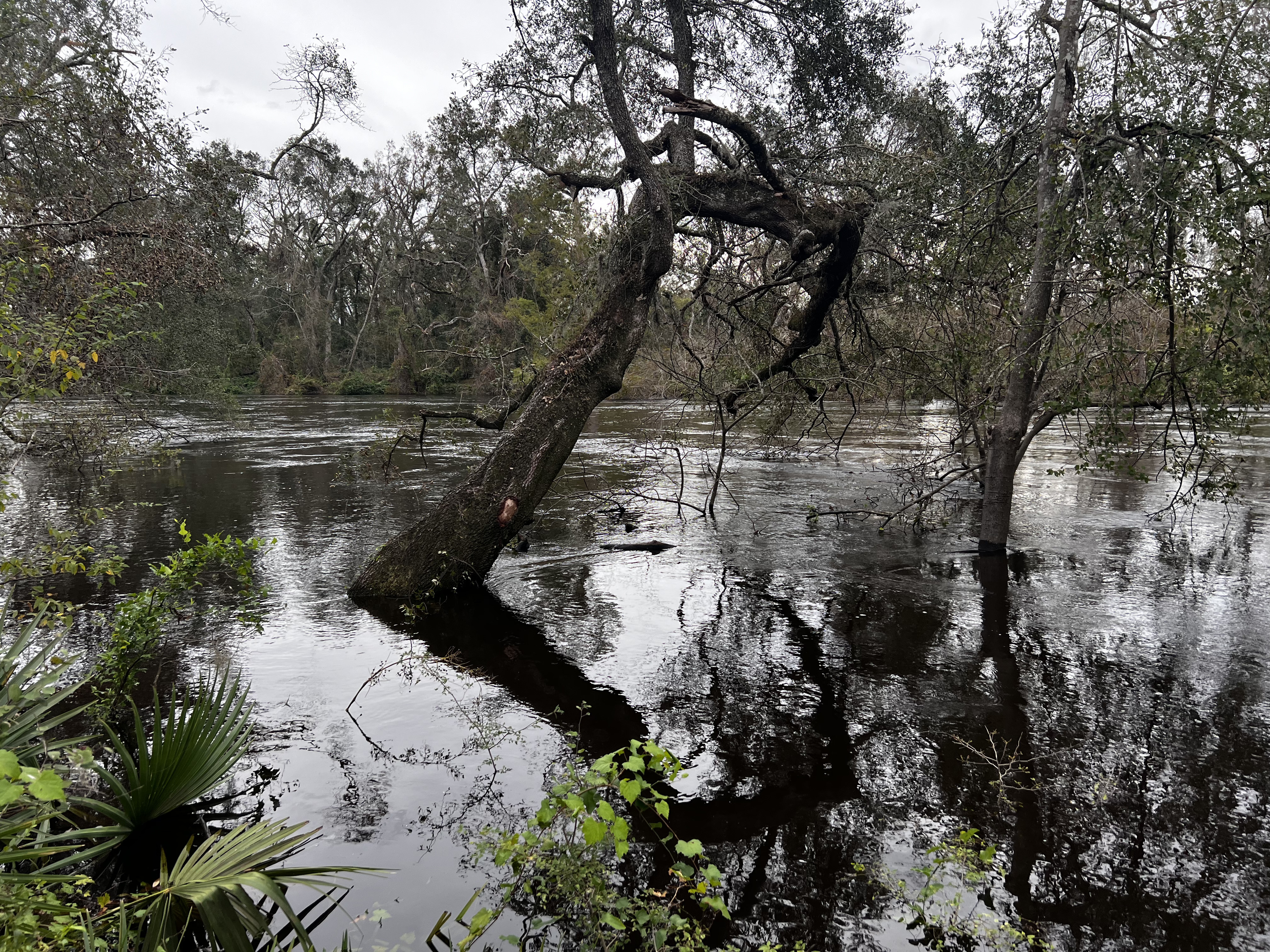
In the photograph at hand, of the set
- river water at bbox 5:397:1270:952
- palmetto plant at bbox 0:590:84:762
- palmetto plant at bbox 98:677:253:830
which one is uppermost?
palmetto plant at bbox 0:590:84:762

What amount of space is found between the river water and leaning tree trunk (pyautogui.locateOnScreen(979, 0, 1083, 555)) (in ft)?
2.86

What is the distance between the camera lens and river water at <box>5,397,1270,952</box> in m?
3.92

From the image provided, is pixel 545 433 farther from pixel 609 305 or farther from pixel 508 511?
pixel 609 305

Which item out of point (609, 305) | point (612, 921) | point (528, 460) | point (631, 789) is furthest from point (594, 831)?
point (609, 305)

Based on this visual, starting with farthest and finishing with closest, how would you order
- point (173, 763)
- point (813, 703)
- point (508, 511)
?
point (508, 511) < point (813, 703) < point (173, 763)

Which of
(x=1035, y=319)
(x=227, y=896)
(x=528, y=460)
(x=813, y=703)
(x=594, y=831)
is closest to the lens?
(x=594, y=831)

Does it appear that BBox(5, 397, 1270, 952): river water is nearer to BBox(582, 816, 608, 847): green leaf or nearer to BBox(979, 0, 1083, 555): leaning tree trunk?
BBox(979, 0, 1083, 555): leaning tree trunk

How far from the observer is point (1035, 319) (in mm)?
9094

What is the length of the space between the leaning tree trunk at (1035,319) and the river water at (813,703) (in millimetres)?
871

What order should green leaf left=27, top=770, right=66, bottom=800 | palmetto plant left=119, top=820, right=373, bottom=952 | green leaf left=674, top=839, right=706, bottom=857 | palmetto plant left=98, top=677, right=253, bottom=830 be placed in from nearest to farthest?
green leaf left=27, top=770, right=66, bottom=800 → palmetto plant left=119, top=820, right=373, bottom=952 → green leaf left=674, top=839, right=706, bottom=857 → palmetto plant left=98, top=677, right=253, bottom=830

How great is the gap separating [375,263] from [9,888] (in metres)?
56.9

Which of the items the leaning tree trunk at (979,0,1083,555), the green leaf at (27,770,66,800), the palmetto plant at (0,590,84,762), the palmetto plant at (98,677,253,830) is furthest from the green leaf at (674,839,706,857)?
the leaning tree trunk at (979,0,1083,555)

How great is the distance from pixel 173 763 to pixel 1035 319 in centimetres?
942

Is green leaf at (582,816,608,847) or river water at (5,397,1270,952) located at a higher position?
green leaf at (582,816,608,847)
